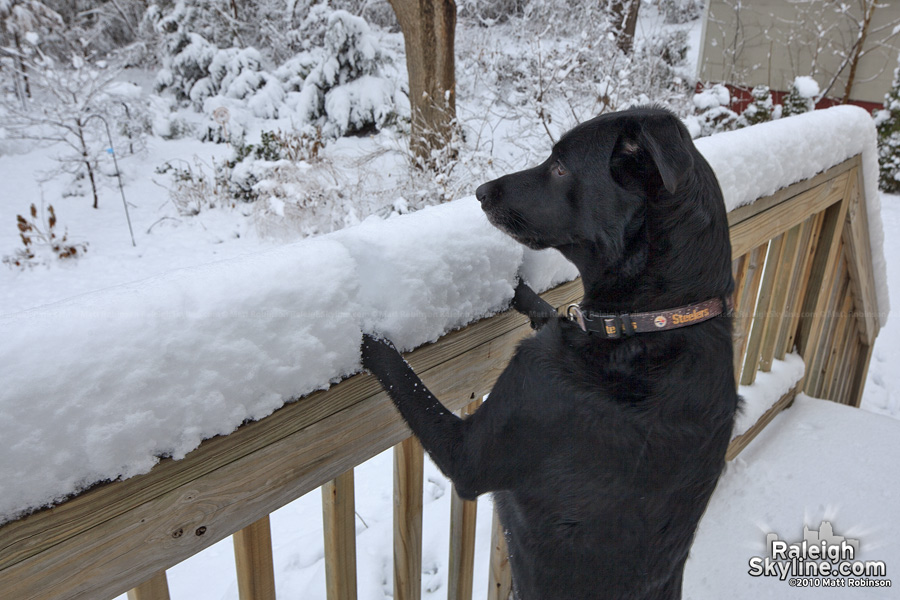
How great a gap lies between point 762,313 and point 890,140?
8453 millimetres

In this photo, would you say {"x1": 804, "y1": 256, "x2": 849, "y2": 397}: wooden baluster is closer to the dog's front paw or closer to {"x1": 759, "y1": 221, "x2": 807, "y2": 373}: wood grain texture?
{"x1": 759, "y1": 221, "x2": 807, "y2": 373}: wood grain texture

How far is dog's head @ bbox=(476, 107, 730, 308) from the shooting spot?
1.25m

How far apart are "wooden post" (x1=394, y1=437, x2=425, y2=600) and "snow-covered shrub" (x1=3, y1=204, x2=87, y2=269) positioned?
6142 millimetres

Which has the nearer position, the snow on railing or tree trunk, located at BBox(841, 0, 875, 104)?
the snow on railing

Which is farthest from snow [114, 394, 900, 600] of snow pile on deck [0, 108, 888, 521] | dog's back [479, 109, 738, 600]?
snow pile on deck [0, 108, 888, 521]

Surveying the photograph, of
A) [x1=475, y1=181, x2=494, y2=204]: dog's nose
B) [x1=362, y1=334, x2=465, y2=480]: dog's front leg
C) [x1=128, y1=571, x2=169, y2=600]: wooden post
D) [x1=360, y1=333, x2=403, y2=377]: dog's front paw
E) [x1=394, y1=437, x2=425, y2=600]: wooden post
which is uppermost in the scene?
[x1=475, y1=181, x2=494, y2=204]: dog's nose

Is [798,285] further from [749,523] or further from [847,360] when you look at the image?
[847,360]

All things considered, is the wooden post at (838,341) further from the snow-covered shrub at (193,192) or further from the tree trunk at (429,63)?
the snow-covered shrub at (193,192)

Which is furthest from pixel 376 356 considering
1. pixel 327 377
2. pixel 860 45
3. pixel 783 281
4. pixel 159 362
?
pixel 860 45

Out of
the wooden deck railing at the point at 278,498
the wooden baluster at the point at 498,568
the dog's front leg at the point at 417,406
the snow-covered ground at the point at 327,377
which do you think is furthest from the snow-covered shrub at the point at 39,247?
the dog's front leg at the point at 417,406

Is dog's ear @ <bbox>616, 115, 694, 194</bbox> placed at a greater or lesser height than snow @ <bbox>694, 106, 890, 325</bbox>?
greater

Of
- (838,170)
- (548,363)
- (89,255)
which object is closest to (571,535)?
(548,363)

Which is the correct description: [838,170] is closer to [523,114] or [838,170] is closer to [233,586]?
[233,586]

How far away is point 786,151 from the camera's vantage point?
203cm
